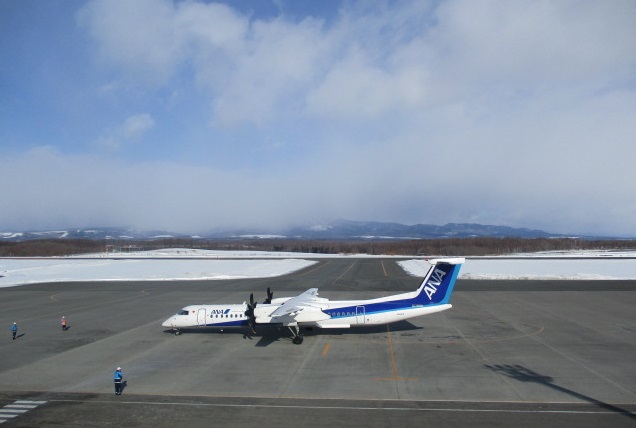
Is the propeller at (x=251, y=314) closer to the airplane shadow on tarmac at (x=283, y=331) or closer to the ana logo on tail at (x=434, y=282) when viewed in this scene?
the airplane shadow on tarmac at (x=283, y=331)

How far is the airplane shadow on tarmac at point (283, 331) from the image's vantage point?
92.2 feet

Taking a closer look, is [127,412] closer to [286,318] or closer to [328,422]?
[328,422]

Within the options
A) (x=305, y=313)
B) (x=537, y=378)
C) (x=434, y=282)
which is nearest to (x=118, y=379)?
(x=305, y=313)

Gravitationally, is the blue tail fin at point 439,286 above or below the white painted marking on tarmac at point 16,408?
above

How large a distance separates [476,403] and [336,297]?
89.8ft

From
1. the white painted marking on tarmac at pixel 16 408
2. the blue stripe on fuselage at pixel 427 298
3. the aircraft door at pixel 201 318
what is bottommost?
the white painted marking on tarmac at pixel 16 408

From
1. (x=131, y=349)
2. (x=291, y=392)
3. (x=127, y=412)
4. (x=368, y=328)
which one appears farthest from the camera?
(x=368, y=328)

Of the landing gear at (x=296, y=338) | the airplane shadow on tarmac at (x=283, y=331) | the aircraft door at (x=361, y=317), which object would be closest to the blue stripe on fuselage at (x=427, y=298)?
the aircraft door at (x=361, y=317)

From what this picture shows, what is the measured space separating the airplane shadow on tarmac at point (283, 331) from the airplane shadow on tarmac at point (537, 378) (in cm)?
918

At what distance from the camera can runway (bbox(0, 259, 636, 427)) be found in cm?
1569

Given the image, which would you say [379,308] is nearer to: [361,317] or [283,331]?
[361,317]

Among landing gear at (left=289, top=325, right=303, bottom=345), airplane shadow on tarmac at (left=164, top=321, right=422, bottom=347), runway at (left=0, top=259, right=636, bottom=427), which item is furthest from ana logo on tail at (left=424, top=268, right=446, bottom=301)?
landing gear at (left=289, top=325, right=303, bottom=345)

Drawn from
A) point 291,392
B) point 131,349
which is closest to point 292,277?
point 131,349

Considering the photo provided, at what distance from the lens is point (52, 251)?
525ft
